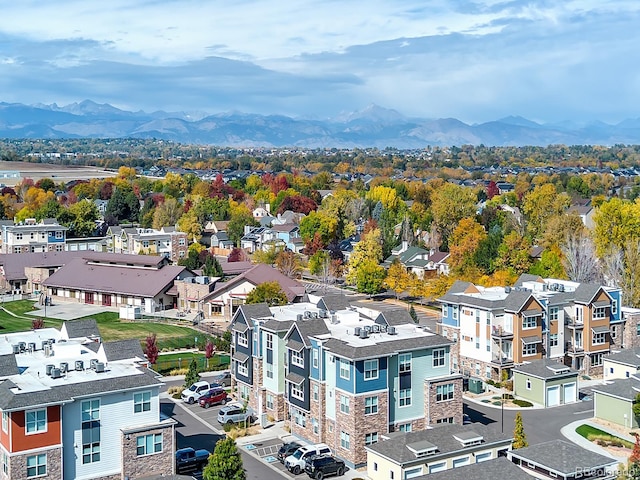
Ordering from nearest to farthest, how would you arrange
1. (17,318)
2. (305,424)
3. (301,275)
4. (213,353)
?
(305,424), (213,353), (17,318), (301,275)

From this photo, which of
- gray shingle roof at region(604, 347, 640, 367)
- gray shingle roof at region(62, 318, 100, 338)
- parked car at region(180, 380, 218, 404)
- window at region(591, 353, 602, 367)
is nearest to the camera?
gray shingle roof at region(62, 318, 100, 338)

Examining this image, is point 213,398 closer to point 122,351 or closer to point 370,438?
point 122,351

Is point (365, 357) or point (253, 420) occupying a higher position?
point (365, 357)

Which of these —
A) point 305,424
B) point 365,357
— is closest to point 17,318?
point 305,424

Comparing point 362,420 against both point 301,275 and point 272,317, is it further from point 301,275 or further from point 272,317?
point 301,275

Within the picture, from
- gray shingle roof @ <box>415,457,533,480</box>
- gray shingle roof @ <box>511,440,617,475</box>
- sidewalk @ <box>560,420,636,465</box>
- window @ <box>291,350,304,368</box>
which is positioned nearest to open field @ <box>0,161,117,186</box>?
window @ <box>291,350,304,368</box>

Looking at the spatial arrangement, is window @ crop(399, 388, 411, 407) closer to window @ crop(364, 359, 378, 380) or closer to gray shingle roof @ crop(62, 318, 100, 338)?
window @ crop(364, 359, 378, 380)

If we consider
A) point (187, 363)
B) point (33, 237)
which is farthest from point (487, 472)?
point (33, 237)
